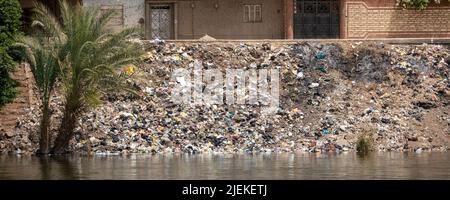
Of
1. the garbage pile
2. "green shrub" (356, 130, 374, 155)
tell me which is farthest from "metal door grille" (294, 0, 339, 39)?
"green shrub" (356, 130, 374, 155)

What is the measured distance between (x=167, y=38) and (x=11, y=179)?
24.4m

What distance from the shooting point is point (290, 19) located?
58000mm

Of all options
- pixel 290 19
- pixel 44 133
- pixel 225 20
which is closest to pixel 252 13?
pixel 225 20

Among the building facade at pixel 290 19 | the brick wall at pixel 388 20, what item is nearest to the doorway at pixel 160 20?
the building facade at pixel 290 19

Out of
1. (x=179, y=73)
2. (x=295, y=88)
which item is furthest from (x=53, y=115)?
(x=295, y=88)

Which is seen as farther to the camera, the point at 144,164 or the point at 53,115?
the point at 53,115

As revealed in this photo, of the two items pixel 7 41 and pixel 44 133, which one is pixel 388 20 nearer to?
pixel 44 133

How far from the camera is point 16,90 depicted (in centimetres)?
4806

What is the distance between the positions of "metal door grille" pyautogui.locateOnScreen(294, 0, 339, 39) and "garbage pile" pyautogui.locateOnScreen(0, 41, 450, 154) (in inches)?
172

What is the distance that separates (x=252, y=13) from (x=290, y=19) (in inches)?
63.9

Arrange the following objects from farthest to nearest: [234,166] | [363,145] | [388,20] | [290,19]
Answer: [388,20] → [290,19] → [363,145] → [234,166]

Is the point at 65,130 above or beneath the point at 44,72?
beneath

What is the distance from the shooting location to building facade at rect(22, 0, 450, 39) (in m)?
58.2
